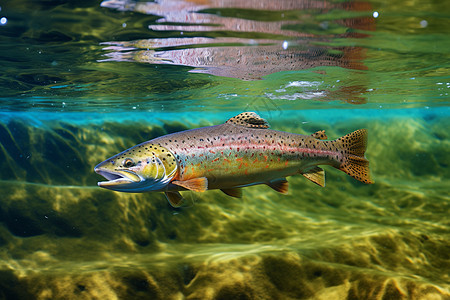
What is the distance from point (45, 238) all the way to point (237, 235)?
4.95 meters

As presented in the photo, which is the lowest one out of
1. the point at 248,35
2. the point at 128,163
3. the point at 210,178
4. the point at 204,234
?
the point at 204,234

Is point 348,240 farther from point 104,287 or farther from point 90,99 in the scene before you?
point 90,99

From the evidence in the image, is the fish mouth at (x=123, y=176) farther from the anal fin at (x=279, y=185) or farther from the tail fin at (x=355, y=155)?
the tail fin at (x=355, y=155)

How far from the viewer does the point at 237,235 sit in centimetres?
837

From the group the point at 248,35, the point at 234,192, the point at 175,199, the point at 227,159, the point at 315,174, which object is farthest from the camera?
the point at 248,35

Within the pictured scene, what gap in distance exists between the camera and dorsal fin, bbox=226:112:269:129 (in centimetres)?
404

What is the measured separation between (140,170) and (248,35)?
6040 millimetres

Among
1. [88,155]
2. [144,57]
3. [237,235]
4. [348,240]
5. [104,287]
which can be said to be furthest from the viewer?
[88,155]

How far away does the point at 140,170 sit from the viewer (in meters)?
3.16

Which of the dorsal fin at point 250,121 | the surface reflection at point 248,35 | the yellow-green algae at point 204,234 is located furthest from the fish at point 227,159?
A: the surface reflection at point 248,35

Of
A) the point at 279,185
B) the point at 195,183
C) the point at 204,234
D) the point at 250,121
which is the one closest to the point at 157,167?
the point at 195,183

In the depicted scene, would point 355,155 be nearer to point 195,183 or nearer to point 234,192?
point 234,192

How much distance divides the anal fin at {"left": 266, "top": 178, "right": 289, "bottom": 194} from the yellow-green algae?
111 cm

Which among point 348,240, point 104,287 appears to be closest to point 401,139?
point 348,240
